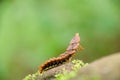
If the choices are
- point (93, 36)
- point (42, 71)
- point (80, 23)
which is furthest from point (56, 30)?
point (42, 71)

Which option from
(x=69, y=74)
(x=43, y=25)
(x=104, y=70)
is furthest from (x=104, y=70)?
(x=43, y=25)

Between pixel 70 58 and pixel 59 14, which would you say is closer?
pixel 70 58

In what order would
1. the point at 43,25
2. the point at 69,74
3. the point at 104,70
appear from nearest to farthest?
the point at 104,70 → the point at 69,74 → the point at 43,25

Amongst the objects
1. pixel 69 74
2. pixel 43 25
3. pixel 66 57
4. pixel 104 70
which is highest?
pixel 43 25

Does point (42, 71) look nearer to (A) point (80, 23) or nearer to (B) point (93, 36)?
(A) point (80, 23)

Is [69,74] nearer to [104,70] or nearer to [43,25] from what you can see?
[104,70]

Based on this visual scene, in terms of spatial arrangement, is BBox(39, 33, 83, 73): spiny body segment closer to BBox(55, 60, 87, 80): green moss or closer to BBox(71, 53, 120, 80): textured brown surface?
BBox(55, 60, 87, 80): green moss

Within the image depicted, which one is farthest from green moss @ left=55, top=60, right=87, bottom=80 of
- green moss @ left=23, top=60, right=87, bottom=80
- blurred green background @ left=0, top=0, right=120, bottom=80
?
blurred green background @ left=0, top=0, right=120, bottom=80

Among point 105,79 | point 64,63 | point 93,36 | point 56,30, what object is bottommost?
point 105,79
